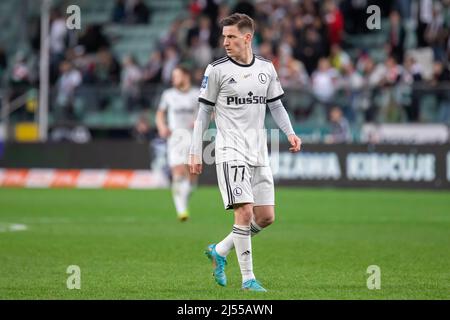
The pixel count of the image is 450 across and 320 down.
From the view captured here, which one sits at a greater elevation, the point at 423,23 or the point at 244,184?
the point at 423,23

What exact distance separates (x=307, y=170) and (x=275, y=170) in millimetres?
819

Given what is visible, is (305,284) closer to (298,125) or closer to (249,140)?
(249,140)

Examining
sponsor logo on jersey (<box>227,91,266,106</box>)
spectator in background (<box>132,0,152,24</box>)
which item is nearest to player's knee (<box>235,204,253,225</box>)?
sponsor logo on jersey (<box>227,91,266,106</box>)

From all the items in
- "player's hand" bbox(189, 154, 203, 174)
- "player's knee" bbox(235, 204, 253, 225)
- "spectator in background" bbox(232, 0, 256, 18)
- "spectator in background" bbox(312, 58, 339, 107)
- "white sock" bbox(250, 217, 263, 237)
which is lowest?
"white sock" bbox(250, 217, 263, 237)

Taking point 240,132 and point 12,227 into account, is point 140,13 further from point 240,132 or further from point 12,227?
point 240,132

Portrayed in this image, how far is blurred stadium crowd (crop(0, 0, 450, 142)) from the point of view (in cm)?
2655

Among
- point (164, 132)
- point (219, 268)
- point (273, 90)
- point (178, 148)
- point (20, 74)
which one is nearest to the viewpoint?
point (219, 268)

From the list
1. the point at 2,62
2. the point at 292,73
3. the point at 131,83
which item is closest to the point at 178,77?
the point at 292,73

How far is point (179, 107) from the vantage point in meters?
19.5

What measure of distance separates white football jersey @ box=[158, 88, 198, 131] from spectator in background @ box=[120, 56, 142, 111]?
9.35m

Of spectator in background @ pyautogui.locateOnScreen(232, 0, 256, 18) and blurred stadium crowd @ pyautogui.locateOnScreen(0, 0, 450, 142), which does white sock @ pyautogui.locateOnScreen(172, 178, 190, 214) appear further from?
spectator in background @ pyautogui.locateOnScreen(232, 0, 256, 18)

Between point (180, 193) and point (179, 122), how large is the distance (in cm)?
164

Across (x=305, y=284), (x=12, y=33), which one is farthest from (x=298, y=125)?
(x=305, y=284)

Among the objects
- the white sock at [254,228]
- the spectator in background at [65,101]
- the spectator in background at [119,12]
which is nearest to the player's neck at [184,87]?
the white sock at [254,228]
